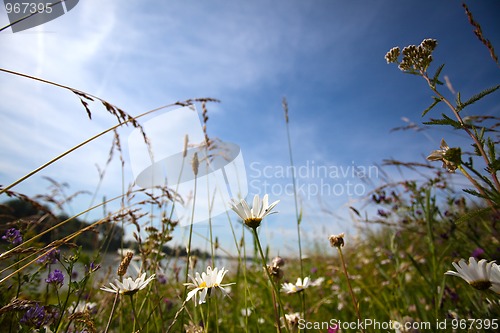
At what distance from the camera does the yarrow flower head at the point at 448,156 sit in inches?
33.1

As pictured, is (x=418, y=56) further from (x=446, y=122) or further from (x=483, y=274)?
(x=483, y=274)

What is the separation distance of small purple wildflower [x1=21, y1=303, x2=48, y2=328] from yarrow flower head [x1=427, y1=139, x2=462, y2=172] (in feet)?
4.83

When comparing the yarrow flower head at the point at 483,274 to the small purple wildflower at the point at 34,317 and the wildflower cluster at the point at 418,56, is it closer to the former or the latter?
the wildflower cluster at the point at 418,56

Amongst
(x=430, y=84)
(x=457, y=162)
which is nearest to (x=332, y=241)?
(x=457, y=162)

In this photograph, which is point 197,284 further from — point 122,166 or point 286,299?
point 286,299

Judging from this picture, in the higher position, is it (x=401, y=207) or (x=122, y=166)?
(x=122, y=166)

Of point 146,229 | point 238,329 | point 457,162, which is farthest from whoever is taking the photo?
point 238,329

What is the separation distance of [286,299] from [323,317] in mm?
769

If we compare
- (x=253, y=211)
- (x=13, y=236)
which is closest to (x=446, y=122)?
(x=253, y=211)

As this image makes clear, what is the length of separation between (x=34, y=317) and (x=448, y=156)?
1.54 metres

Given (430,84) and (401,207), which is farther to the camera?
(401,207)

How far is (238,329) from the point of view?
221cm

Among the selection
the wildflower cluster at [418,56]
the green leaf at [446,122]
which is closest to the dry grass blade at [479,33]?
the wildflower cluster at [418,56]

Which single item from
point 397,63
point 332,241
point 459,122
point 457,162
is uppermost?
point 397,63
